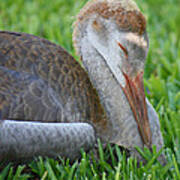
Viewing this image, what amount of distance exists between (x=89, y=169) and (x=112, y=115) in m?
0.43

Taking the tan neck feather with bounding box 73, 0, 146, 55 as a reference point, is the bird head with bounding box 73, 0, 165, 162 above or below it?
below

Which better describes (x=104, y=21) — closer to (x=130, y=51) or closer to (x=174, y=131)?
(x=130, y=51)

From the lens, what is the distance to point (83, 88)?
103 inches

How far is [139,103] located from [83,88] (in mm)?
371

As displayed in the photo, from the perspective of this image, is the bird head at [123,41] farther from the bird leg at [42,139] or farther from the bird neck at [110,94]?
the bird leg at [42,139]

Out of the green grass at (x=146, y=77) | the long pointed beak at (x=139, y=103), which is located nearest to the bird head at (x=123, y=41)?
the long pointed beak at (x=139, y=103)

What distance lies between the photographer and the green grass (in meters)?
2.33

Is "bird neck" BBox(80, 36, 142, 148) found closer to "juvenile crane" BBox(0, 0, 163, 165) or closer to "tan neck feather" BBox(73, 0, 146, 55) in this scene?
"juvenile crane" BBox(0, 0, 163, 165)

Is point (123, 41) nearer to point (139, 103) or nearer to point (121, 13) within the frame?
point (121, 13)

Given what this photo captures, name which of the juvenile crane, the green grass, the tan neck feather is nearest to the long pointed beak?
the juvenile crane

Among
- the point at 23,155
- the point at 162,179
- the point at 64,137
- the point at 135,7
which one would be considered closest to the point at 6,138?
the point at 23,155

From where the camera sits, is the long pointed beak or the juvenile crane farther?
the long pointed beak

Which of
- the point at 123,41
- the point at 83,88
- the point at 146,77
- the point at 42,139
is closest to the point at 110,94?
the point at 83,88

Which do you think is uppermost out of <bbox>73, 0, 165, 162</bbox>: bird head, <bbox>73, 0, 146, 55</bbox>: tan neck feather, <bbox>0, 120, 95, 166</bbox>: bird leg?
<bbox>73, 0, 146, 55</bbox>: tan neck feather
